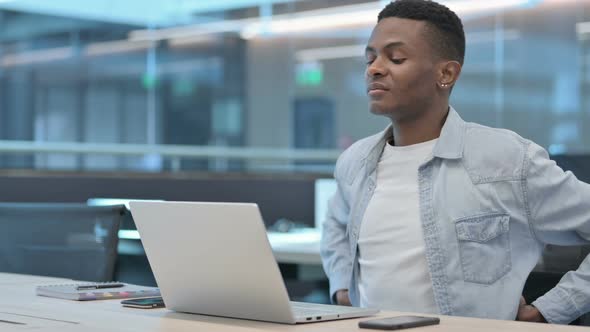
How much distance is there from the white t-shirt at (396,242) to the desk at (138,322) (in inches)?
13.8

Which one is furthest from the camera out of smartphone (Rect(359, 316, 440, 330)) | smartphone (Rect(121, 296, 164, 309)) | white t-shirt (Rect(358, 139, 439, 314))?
white t-shirt (Rect(358, 139, 439, 314))

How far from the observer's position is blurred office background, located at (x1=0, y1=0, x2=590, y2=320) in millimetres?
5020

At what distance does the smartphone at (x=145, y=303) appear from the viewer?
179 cm

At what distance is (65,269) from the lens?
2.70m

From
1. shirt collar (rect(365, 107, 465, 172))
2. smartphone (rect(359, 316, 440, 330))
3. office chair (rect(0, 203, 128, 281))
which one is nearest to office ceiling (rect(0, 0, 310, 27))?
office chair (rect(0, 203, 128, 281))

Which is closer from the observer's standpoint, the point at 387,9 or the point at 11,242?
the point at 387,9

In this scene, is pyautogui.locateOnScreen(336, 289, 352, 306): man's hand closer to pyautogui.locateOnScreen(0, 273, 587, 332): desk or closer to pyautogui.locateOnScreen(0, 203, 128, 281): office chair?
pyautogui.locateOnScreen(0, 273, 587, 332): desk

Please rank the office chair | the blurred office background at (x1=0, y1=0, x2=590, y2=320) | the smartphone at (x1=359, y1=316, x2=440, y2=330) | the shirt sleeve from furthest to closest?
the blurred office background at (x1=0, y1=0, x2=590, y2=320) → the office chair → the shirt sleeve → the smartphone at (x1=359, y1=316, x2=440, y2=330)

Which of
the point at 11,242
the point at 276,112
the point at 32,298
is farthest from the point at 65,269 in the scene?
the point at 276,112

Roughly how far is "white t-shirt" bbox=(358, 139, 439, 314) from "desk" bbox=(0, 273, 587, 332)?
0.35 metres

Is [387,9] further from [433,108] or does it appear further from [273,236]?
[273,236]

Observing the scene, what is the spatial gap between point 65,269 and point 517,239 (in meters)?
1.30

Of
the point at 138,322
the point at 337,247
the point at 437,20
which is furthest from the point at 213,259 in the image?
the point at 437,20

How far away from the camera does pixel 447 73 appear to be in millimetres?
2174
